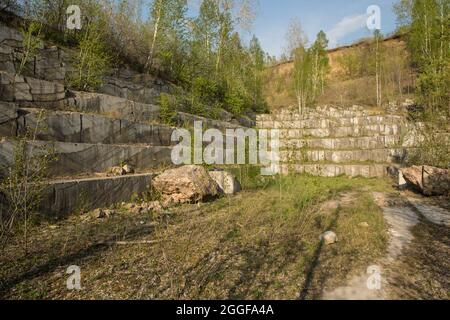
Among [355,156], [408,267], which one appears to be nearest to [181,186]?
[408,267]

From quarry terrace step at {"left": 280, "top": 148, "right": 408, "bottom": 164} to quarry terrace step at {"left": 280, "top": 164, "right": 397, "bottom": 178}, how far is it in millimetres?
539

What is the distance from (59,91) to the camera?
7.01m

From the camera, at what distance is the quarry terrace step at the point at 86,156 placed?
186 inches

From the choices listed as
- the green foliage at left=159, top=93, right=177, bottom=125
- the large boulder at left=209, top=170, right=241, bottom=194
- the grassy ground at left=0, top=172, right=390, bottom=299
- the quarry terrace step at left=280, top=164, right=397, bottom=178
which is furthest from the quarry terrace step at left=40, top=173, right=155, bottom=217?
the quarry terrace step at left=280, top=164, right=397, bottom=178

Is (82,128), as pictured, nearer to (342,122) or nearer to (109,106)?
(109,106)

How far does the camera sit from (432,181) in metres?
7.65

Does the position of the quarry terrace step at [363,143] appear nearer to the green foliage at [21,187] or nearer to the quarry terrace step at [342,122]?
the quarry terrace step at [342,122]

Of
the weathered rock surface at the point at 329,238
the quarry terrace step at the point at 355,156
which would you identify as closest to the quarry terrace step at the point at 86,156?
the weathered rock surface at the point at 329,238

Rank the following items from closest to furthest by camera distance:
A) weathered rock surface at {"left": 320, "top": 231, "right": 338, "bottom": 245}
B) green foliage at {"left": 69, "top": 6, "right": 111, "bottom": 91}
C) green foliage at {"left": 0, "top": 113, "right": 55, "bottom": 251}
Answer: green foliage at {"left": 0, "top": 113, "right": 55, "bottom": 251}
weathered rock surface at {"left": 320, "top": 231, "right": 338, "bottom": 245}
green foliage at {"left": 69, "top": 6, "right": 111, "bottom": 91}

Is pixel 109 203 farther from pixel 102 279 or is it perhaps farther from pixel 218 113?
pixel 218 113

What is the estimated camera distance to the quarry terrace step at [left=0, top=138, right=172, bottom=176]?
473 centimetres

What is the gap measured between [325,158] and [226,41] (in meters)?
12.4

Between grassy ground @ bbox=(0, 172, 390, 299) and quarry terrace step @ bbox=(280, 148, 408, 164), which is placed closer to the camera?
grassy ground @ bbox=(0, 172, 390, 299)

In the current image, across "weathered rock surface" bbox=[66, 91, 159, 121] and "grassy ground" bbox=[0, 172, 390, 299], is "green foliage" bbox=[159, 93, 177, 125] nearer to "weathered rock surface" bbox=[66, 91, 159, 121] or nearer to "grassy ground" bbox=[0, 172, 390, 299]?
"weathered rock surface" bbox=[66, 91, 159, 121]
